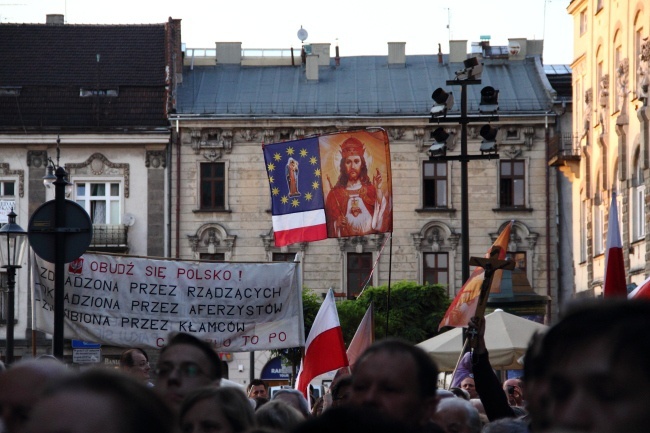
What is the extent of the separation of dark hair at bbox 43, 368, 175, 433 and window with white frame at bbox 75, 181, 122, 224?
46.0 meters

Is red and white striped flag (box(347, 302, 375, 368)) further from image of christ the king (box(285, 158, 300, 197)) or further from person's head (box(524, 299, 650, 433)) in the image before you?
person's head (box(524, 299, 650, 433))

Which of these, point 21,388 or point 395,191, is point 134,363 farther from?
point 395,191

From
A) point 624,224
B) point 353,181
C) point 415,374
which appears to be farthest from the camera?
point 624,224

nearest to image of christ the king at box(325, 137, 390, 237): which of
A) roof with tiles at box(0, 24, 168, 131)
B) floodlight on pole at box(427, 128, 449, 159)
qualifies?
floodlight on pole at box(427, 128, 449, 159)

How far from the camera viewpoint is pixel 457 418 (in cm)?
725

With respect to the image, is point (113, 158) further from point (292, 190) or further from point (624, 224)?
point (292, 190)

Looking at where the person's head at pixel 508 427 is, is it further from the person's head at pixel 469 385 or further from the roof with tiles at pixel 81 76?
the roof with tiles at pixel 81 76

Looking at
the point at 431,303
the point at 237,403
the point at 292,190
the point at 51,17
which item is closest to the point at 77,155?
the point at 51,17

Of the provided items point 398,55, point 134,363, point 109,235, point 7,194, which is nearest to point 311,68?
point 398,55

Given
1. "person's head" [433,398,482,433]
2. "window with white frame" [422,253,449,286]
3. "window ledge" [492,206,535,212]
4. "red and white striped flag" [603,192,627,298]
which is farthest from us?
"window with white frame" [422,253,449,286]

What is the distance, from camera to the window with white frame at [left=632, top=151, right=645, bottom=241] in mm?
33031

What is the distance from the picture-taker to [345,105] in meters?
49.7

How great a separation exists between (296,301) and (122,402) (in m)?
11.7

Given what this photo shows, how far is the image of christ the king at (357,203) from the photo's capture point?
1608 cm
